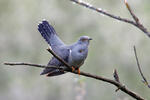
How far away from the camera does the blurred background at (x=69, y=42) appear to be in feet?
34.9

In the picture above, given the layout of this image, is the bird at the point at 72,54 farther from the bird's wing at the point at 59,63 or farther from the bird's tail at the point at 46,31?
the bird's tail at the point at 46,31

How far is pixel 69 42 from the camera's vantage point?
35.8 ft

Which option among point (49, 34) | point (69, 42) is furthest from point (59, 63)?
point (69, 42)

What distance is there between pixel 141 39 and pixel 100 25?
1296 millimetres

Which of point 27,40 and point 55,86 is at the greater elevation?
point 27,40

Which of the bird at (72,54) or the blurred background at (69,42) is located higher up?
the bird at (72,54)

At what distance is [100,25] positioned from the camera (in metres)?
11.3

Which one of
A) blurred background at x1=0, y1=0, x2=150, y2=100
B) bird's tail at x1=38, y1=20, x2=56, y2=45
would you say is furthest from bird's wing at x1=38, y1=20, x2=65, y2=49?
blurred background at x1=0, y1=0, x2=150, y2=100

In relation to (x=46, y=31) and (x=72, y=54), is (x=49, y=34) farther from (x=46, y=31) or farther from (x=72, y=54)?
(x=72, y=54)

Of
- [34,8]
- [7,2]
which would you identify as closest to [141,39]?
[34,8]

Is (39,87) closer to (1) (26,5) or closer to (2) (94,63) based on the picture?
(2) (94,63)

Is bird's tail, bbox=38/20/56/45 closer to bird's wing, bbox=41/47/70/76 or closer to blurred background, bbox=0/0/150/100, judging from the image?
bird's wing, bbox=41/47/70/76

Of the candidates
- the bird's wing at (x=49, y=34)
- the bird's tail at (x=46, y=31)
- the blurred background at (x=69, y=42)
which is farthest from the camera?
the blurred background at (x=69, y=42)

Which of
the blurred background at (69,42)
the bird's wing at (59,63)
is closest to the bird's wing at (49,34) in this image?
the bird's wing at (59,63)
